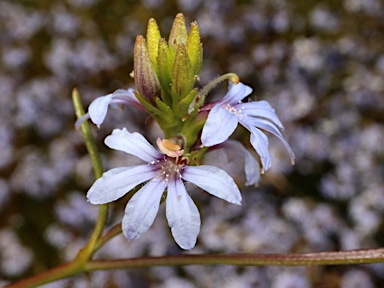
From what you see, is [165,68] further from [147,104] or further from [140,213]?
[140,213]

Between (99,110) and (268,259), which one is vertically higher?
(99,110)

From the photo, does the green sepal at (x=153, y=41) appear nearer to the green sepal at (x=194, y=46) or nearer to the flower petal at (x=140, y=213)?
the green sepal at (x=194, y=46)

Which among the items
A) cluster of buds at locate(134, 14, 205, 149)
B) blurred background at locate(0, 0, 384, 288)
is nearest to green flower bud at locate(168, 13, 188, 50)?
cluster of buds at locate(134, 14, 205, 149)

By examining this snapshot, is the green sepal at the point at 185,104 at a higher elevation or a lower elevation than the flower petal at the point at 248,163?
higher

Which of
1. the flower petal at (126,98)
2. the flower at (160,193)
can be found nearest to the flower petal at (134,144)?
the flower at (160,193)

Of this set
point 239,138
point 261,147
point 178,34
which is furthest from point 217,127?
point 239,138

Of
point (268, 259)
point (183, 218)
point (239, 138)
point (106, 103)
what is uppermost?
point (106, 103)
